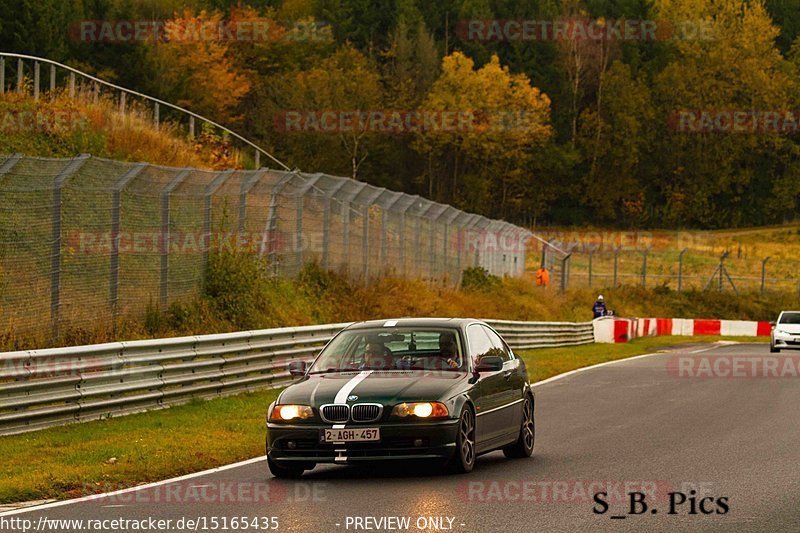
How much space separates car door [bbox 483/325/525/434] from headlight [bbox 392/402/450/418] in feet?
5.30

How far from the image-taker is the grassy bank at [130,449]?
11805 mm

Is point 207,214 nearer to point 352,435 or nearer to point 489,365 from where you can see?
point 489,365

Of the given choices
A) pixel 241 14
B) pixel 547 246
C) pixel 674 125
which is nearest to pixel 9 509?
pixel 547 246

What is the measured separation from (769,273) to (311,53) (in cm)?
4326

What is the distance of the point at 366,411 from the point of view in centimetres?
1187

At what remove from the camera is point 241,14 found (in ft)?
339

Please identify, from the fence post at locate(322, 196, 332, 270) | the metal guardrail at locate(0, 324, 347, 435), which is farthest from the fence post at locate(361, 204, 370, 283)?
the metal guardrail at locate(0, 324, 347, 435)

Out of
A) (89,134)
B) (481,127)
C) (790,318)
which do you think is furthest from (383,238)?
(481,127)

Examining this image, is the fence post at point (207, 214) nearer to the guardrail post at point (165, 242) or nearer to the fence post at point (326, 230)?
the guardrail post at point (165, 242)

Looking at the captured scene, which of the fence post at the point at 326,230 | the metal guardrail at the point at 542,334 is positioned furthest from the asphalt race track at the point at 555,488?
the metal guardrail at the point at 542,334

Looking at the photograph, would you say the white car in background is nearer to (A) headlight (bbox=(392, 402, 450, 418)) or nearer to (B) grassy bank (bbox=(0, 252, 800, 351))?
(B) grassy bank (bbox=(0, 252, 800, 351))

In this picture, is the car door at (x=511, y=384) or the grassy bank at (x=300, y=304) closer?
the car door at (x=511, y=384)

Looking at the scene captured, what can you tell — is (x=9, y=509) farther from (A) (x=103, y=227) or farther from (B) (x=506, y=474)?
(A) (x=103, y=227)

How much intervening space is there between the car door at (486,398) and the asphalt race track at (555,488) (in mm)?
337
